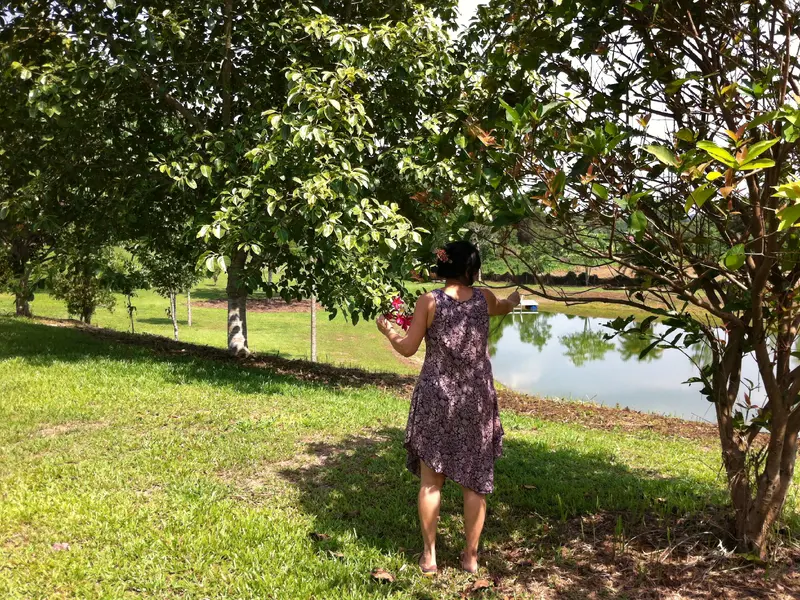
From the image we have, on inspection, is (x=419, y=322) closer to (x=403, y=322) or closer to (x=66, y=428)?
(x=403, y=322)

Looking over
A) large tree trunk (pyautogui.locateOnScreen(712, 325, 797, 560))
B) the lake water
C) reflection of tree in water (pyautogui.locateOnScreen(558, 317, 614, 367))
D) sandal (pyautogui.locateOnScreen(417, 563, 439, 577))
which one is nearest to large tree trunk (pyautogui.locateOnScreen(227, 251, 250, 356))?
the lake water

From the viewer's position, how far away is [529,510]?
168 inches

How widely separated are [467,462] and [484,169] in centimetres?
159

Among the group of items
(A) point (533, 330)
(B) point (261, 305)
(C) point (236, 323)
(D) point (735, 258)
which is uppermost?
(D) point (735, 258)

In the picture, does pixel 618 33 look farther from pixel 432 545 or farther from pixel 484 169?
pixel 432 545

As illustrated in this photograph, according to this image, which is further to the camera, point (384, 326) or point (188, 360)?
point (188, 360)

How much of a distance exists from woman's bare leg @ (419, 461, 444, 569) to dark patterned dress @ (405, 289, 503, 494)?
0.06 meters

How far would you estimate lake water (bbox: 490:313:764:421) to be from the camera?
15922mm

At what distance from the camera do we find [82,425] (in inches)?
243

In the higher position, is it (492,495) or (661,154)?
(661,154)

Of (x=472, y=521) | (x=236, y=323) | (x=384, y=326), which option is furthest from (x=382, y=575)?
(x=236, y=323)

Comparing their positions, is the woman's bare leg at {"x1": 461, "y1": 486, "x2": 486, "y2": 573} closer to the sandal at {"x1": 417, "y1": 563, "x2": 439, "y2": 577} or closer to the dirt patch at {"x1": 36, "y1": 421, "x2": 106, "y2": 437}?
the sandal at {"x1": 417, "y1": 563, "x2": 439, "y2": 577}

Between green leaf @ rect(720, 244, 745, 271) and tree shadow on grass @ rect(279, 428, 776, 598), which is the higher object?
green leaf @ rect(720, 244, 745, 271)

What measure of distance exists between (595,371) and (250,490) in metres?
19.2
